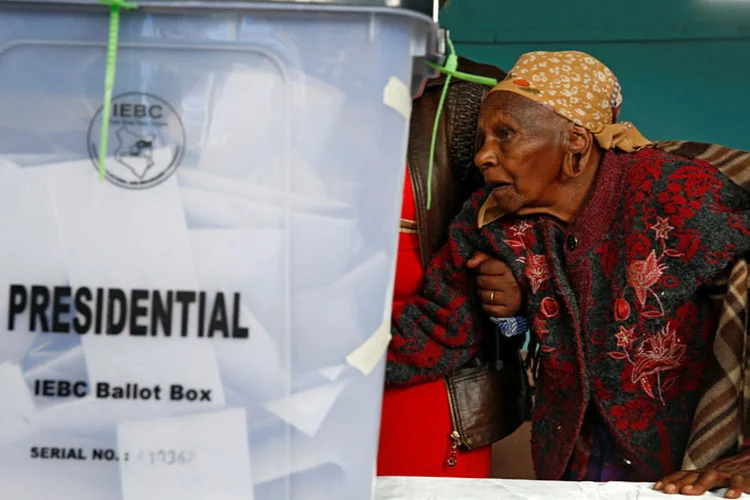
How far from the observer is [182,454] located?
767mm

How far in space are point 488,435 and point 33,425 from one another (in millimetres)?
1040

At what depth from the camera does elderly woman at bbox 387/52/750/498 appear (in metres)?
1.39

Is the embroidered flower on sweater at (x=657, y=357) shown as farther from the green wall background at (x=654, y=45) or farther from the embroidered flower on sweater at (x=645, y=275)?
the green wall background at (x=654, y=45)

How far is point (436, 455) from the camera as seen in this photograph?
65.6 inches

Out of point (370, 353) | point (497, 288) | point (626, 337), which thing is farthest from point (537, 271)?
point (370, 353)

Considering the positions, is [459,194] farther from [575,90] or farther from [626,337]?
[626,337]

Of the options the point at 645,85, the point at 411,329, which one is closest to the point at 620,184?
the point at 411,329

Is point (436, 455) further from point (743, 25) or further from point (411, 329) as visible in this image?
point (743, 25)

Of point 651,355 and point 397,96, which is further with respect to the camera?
point 651,355

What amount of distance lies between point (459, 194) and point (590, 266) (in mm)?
315

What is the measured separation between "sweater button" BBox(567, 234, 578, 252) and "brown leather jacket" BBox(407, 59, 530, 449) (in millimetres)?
252

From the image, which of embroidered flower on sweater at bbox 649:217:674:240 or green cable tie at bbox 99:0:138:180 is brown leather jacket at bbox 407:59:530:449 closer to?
embroidered flower on sweater at bbox 649:217:674:240

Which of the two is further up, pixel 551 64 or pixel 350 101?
pixel 551 64

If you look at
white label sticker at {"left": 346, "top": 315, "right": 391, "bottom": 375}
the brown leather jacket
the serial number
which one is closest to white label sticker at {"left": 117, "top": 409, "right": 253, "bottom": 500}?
the serial number
